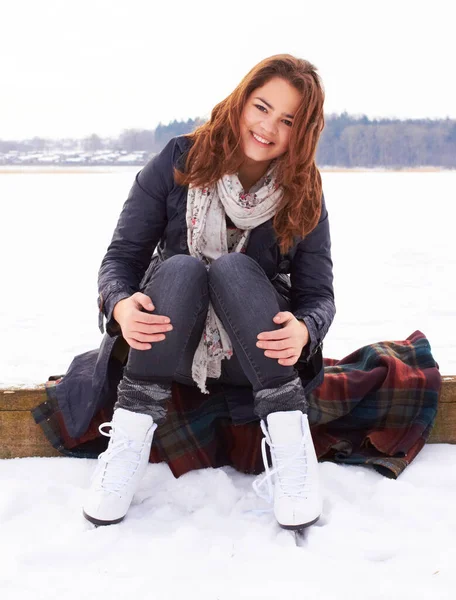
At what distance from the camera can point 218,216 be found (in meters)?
1.53

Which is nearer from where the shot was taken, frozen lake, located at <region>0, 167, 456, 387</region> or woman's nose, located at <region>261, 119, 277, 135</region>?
woman's nose, located at <region>261, 119, 277, 135</region>

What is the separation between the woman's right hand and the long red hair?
35cm

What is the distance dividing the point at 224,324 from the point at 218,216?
291 mm

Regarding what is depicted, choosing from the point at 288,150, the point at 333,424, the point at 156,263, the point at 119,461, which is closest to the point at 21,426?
the point at 119,461

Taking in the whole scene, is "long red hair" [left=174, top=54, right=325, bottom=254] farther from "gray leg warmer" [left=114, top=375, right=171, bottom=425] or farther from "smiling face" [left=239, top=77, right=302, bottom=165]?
"gray leg warmer" [left=114, top=375, right=171, bottom=425]

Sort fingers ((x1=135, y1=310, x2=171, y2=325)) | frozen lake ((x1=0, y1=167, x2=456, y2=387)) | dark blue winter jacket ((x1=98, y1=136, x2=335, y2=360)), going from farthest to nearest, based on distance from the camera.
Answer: frozen lake ((x1=0, y1=167, x2=456, y2=387))
dark blue winter jacket ((x1=98, y1=136, x2=335, y2=360))
fingers ((x1=135, y1=310, x2=171, y2=325))

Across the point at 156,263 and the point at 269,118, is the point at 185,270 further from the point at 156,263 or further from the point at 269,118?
the point at 269,118

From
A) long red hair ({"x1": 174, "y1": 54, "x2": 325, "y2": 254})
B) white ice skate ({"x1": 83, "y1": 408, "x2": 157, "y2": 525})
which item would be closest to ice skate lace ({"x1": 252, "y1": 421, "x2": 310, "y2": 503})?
white ice skate ({"x1": 83, "y1": 408, "x2": 157, "y2": 525})

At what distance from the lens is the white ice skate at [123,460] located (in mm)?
1311

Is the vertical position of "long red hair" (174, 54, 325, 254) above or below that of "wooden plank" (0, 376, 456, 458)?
above

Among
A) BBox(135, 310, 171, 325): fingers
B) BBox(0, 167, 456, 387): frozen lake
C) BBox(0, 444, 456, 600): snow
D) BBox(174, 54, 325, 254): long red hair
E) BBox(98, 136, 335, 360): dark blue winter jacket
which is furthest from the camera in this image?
BBox(0, 167, 456, 387): frozen lake

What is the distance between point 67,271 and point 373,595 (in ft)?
13.8

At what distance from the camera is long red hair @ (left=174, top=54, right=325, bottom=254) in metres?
1.44

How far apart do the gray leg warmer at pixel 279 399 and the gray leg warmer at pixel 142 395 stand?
0.20 meters
